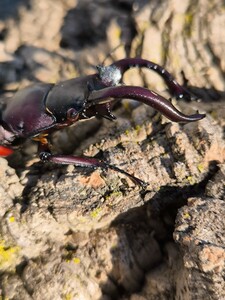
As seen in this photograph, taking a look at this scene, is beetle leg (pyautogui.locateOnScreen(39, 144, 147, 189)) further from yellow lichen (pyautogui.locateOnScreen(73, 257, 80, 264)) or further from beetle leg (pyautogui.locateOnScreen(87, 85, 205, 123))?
yellow lichen (pyautogui.locateOnScreen(73, 257, 80, 264))

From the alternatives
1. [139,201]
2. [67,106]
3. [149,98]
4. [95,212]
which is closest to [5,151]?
[67,106]

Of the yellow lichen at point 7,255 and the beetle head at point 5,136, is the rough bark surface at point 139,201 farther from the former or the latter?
the beetle head at point 5,136

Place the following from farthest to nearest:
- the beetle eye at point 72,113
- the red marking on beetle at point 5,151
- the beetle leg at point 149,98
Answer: the red marking on beetle at point 5,151, the beetle eye at point 72,113, the beetle leg at point 149,98

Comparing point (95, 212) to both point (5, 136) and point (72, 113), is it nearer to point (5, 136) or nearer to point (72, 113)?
point (72, 113)

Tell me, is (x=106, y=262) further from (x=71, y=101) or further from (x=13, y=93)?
(x=13, y=93)

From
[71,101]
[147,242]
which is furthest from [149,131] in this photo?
[147,242]

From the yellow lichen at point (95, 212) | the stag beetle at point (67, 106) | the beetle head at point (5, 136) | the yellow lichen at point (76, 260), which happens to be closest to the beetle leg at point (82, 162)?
the stag beetle at point (67, 106)
